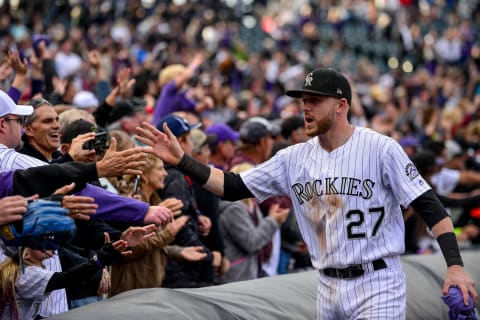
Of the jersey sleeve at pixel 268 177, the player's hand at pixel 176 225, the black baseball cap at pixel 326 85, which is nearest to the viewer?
the black baseball cap at pixel 326 85

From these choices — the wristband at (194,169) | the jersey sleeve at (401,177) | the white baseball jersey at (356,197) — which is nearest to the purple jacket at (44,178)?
the wristband at (194,169)

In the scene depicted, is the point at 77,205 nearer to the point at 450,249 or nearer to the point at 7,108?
the point at 7,108

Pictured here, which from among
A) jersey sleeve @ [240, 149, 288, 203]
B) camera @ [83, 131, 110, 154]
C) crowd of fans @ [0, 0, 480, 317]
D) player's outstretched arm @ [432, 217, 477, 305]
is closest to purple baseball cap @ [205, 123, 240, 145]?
crowd of fans @ [0, 0, 480, 317]

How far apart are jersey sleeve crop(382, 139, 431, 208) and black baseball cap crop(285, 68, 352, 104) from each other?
45 centimetres

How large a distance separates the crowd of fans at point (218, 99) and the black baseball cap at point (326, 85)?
117 cm

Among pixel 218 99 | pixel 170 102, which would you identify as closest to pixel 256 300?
pixel 170 102

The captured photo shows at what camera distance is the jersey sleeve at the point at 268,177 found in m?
5.57

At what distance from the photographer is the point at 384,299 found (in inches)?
199

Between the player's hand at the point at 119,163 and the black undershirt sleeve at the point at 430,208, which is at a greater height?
the player's hand at the point at 119,163

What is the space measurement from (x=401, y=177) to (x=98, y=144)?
2001mm

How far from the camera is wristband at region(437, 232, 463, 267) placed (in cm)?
511

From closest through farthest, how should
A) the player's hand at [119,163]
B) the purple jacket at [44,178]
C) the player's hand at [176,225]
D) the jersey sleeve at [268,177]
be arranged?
the purple jacket at [44,178]
the player's hand at [119,163]
the jersey sleeve at [268,177]
the player's hand at [176,225]

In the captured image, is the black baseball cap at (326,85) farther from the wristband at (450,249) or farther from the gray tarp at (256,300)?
the gray tarp at (256,300)

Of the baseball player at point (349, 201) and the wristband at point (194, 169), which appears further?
the wristband at point (194, 169)
